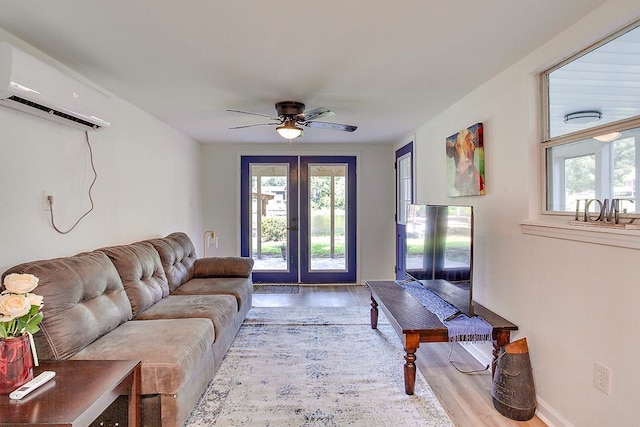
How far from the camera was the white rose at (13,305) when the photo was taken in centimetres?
136

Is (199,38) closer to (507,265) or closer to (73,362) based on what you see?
(73,362)

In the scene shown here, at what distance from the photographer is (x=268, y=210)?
17.6ft

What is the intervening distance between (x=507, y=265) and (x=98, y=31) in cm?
287

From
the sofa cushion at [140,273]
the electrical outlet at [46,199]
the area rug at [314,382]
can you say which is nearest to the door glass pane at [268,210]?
the area rug at [314,382]

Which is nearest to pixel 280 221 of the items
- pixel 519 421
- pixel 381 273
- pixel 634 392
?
pixel 381 273

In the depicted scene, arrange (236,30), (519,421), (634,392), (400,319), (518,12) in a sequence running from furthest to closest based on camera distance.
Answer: (400,319)
(519,421)
(236,30)
(518,12)
(634,392)

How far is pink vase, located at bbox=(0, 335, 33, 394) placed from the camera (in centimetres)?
136

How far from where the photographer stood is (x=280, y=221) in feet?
17.6

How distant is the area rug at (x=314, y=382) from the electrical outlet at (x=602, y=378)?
0.78 m

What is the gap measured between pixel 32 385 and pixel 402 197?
14.6 ft

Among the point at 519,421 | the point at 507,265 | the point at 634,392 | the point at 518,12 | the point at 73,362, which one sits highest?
the point at 518,12

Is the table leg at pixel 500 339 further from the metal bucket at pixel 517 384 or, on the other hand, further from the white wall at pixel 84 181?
the white wall at pixel 84 181

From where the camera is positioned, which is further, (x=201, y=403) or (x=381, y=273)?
(x=381, y=273)

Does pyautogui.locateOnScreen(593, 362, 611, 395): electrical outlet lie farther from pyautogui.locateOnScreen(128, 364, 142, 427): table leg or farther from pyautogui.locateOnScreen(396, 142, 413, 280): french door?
pyautogui.locateOnScreen(396, 142, 413, 280): french door
